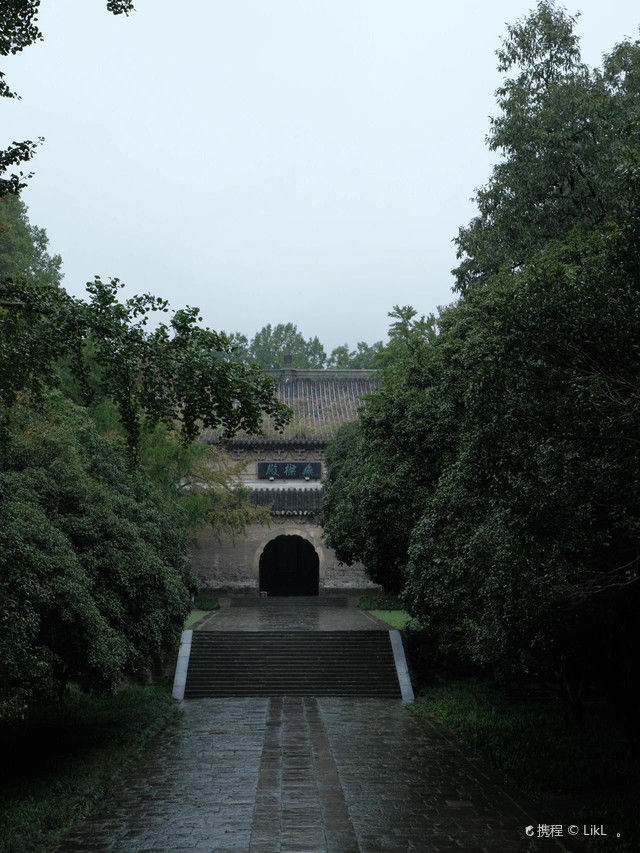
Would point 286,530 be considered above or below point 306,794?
above

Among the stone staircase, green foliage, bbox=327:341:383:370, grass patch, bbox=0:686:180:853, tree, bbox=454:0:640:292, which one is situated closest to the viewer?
grass patch, bbox=0:686:180:853

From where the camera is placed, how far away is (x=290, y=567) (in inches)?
1350

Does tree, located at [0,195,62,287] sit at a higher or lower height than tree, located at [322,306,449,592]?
higher

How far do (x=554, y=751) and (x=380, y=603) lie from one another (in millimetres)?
18057

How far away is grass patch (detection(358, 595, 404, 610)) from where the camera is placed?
30031 mm

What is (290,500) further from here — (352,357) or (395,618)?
(352,357)

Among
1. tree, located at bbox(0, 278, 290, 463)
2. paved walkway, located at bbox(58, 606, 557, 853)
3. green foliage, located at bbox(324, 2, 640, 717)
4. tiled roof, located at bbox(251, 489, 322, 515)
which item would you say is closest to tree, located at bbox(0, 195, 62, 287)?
tiled roof, located at bbox(251, 489, 322, 515)

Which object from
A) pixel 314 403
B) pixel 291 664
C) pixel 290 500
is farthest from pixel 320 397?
→ pixel 291 664

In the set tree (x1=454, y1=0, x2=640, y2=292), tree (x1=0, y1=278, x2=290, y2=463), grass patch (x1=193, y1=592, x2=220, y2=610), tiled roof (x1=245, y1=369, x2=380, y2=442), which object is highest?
tree (x1=454, y1=0, x2=640, y2=292)

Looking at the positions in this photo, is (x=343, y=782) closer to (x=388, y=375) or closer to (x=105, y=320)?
(x=105, y=320)

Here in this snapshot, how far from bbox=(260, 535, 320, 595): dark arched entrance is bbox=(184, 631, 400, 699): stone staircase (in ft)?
36.9

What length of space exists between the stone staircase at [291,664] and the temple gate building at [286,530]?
906cm

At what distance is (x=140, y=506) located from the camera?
15383mm

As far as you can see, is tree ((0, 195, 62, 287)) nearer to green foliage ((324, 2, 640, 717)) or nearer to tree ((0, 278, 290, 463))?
green foliage ((324, 2, 640, 717))
